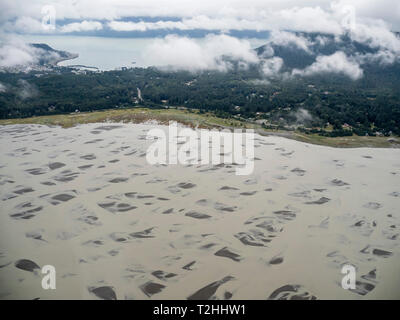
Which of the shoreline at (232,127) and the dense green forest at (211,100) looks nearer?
the shoreline at (232,127)

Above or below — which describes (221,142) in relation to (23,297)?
above

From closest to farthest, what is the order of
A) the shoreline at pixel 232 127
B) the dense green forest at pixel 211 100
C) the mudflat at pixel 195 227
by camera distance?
1. the mudflat at pixel 195 227
2. the shoreline at pixel 232 127
3. the dense green forest at pixel 211 100

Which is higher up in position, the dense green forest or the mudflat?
the dense green forest

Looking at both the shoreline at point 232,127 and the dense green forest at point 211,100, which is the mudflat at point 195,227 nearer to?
the shoreline at point 232,127

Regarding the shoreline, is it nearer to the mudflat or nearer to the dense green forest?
the dense green forest

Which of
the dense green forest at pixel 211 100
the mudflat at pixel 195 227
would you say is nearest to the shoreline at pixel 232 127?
the dense green forest at pixel 211 100

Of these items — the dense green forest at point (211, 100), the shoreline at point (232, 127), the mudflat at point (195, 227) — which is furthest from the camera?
the dense green forest at point (211, 100)

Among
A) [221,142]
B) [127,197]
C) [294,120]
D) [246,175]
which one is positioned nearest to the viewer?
[127,197]

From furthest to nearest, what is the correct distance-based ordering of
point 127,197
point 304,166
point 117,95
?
point 117,95, point 304,166, point 127,197

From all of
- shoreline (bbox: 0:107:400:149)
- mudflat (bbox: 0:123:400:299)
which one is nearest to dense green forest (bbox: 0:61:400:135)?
shoreline (bbox: 0:107:400:149)
